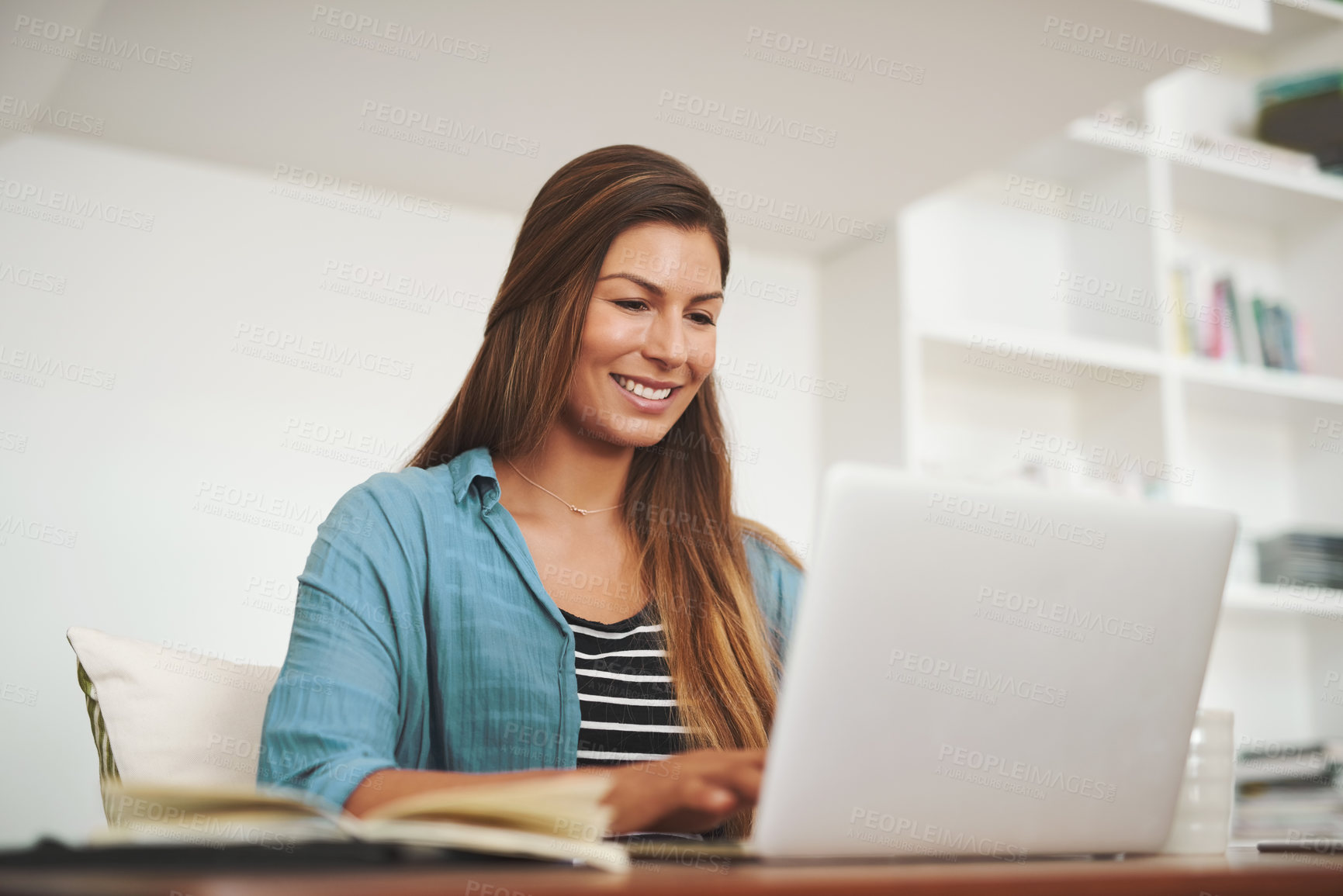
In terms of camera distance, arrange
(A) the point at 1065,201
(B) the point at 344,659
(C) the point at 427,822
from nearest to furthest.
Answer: (C) the point at 427,822 < (B) the point at 344,659 < (A) the point at 1065,201

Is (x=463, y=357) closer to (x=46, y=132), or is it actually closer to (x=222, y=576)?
(x=222, y=576)

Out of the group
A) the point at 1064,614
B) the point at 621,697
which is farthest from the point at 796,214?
the point at 1064,614

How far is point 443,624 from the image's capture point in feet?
4.70

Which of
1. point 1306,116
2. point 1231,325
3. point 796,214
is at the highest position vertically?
point 1306,116

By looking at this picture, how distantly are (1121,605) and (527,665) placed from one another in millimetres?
823

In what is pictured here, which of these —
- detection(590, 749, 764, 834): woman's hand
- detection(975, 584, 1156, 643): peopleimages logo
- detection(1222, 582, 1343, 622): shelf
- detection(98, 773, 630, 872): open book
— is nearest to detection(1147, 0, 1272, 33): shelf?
detection(1222, 582, 1343, 622): shelf

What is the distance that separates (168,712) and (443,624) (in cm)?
33

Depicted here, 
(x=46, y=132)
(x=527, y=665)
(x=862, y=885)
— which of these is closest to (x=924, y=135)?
(x=527, y=665)

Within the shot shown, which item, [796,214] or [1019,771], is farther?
[796,214]

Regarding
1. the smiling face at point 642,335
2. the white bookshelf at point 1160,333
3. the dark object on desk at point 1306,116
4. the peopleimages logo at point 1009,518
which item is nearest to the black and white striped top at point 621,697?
the smiling face at point 642,335

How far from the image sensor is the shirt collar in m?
1.54

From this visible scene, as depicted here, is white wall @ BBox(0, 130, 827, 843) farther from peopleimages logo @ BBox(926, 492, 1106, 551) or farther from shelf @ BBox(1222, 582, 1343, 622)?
shelf @ BBox(1222, 582, 1343, 622)

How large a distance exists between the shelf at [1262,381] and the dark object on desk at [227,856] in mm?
2731

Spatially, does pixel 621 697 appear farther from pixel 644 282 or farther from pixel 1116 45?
pixel 1116 45
